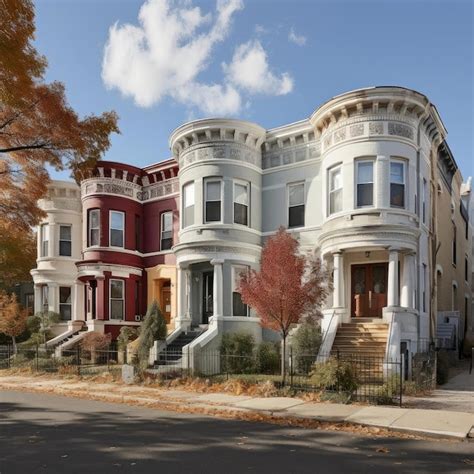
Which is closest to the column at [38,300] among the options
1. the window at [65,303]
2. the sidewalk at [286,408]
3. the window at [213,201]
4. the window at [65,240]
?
the window at [65,303]

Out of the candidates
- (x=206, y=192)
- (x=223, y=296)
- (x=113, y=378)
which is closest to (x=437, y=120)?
(x=206, y=192)

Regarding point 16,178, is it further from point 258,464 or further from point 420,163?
point 420,163

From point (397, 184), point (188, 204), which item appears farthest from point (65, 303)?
point (397, 184)

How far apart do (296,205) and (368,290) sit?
15.6 feet

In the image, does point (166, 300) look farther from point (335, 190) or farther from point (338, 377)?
point (338, 377)

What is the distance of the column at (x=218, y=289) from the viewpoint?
20.5 metres

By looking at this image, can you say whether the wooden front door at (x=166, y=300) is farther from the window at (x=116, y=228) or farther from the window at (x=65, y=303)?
the window at (x=65, y=303)

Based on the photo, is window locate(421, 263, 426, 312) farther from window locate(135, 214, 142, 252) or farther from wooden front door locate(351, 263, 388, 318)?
window locate(135, 214, 142, 252)

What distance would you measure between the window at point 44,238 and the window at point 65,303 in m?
2.26

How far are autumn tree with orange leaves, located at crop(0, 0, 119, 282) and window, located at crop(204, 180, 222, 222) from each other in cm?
640

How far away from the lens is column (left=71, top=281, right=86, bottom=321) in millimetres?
27625

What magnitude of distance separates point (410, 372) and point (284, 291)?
558 centimetres

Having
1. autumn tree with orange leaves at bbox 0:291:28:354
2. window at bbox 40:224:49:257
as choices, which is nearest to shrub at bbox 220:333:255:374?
autumn tree with orange leaves at bbox 0:291:28:354

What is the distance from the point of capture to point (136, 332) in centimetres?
2356
